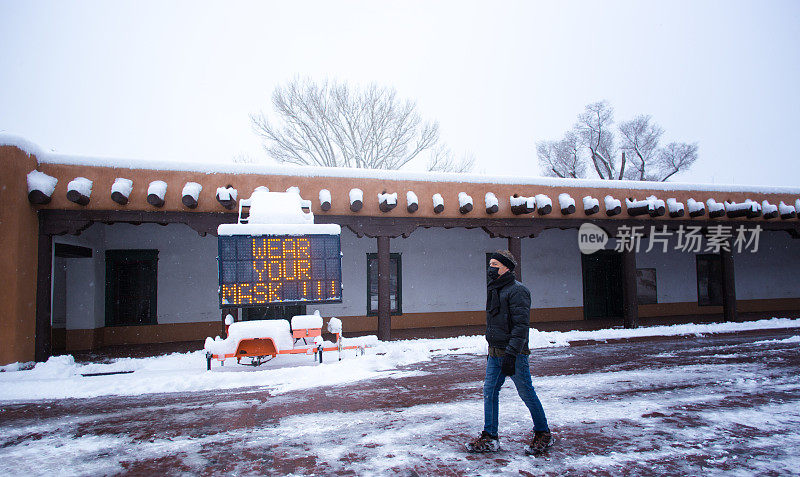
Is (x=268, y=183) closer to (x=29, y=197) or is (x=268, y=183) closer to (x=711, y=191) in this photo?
(x=29, y=197)

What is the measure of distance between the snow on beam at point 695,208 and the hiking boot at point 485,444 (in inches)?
498

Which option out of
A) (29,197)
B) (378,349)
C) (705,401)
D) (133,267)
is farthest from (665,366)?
(133,267)

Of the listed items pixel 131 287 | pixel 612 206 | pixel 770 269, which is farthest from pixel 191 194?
pixel 770 269

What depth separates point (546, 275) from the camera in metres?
17.2

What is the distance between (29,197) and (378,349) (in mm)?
7827

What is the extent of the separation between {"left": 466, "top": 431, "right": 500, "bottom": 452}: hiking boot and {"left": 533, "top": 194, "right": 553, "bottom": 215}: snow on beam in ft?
30.7

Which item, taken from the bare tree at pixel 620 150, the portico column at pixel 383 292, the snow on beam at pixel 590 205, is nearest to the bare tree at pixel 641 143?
the bare tree at pixel 620 150

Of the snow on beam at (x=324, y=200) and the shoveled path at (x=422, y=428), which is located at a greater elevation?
the snow on beam at (x=324, y=200)

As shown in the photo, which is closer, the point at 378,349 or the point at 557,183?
the point at 378,349

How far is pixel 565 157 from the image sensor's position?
5119 cm

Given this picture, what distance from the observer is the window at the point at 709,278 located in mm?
18750

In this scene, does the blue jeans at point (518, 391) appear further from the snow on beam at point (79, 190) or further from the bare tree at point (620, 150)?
the bare tree at point (620, 150)

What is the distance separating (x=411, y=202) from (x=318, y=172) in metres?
2.40

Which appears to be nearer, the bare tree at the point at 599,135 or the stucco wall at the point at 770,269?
the stucco wall at the point at 770,269
